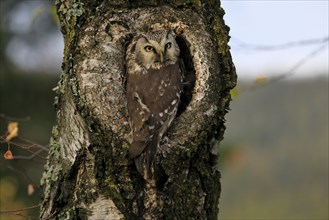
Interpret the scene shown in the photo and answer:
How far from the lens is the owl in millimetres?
3271

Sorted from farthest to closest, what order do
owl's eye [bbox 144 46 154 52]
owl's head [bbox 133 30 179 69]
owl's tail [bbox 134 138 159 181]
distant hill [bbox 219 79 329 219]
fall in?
distant hill [bbox 219 79 329 219] → owl's eye [bbox 144 46 154 52] → owl's head [bbox 133 30 179 69] → owl's tail [bbox 134 138 159 181]

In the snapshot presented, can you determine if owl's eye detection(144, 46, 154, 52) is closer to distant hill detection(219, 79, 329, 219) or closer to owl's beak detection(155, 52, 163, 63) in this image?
owl's beak detection(155, 52, 163, 63)

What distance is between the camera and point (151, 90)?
12.6 feet

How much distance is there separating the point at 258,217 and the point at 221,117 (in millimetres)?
13786

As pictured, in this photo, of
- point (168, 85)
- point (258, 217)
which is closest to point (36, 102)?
point (168, 85)

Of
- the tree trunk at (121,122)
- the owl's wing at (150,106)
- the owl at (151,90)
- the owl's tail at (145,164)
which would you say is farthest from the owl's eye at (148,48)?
the owl's tail at (145,164)

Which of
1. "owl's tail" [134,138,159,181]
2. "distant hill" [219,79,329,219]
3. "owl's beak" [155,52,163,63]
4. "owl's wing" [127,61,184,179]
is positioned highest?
"distant hill" [219,79,329,219]

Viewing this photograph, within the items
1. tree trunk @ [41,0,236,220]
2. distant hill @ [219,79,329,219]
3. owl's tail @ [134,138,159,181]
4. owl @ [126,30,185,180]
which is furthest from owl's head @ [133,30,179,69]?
distant hill @ [219,79,329,219]

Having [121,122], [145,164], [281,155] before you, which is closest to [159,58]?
[121,122]

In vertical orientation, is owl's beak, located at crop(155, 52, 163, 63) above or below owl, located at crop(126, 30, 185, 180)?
above

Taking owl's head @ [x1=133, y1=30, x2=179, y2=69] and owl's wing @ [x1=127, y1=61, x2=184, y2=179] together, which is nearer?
owl's wing @ [x1=127, y1=61, x2=184, y2=179]

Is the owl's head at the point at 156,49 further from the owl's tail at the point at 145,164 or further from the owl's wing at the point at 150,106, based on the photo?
the owl's tail at the point at 145,164

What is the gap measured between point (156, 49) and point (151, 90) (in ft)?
0.95

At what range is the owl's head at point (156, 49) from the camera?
3.72 meters
